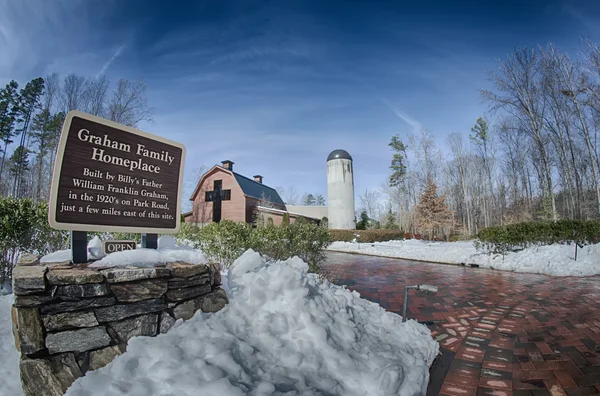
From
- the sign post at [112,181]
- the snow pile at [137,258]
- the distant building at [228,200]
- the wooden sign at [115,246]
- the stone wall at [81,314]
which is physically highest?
the distant building at [228,200]

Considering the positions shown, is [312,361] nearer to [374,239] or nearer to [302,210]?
[374,239]

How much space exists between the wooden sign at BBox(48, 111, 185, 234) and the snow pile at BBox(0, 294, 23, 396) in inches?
43.8

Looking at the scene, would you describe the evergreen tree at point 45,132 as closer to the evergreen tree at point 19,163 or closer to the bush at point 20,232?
the evergreen tree at point 19,163

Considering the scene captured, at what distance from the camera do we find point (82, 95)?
16172 mm

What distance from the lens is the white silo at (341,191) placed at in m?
21.7

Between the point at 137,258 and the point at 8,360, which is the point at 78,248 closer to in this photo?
the point at 137,258

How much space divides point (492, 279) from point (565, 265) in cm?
250

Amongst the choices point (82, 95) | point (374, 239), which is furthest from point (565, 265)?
point (82, 95)

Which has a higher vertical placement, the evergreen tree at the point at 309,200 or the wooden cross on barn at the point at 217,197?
the evergreen tree at the point at 309,200

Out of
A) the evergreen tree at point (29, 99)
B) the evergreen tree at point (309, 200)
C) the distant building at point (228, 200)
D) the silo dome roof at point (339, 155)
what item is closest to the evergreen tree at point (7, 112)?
the evergreen tree at point (29, 99)

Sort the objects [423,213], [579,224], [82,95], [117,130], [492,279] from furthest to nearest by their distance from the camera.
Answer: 1. [423,213]
2. [82,95]
3. [579,224]
4. [492,279]
5. [117,130]

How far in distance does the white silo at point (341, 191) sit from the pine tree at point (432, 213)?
18.6 feet

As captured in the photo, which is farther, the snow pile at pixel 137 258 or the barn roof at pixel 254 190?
the barn roof at pixel 254 190

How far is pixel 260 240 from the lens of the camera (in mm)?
4496
